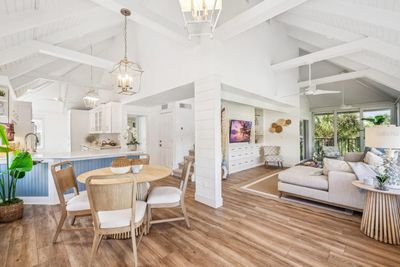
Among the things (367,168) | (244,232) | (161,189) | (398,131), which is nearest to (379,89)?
(367,168)

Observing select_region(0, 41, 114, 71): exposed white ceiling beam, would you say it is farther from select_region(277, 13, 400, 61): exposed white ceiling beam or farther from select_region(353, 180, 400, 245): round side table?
select_region(353, 180, 400, 245): round side table

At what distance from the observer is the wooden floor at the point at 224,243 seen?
1761 millimetres

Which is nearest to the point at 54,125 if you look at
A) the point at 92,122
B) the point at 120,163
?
the point at 92,122

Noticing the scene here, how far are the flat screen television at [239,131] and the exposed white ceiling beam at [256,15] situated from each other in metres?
3.27

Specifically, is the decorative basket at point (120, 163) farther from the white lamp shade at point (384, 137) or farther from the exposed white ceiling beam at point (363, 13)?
the exposed white ceiling beam at point (363, 13)

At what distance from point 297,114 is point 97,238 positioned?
24.8 feet

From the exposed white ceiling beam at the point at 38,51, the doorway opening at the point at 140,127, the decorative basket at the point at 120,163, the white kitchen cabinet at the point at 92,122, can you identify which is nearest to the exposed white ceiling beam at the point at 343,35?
the decorative basket at the point at 120,163

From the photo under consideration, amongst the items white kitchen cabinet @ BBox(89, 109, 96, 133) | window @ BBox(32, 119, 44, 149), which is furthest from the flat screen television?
window @ BBox(32, 119, 44, 149)

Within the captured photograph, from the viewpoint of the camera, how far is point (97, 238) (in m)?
1.65

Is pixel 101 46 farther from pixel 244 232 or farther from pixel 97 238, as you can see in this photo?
pixel 244 232

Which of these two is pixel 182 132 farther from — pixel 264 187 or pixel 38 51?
pixel 38 51

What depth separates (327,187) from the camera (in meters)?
2.89

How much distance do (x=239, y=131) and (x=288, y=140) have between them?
2.54 meters

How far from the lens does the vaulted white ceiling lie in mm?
2307
